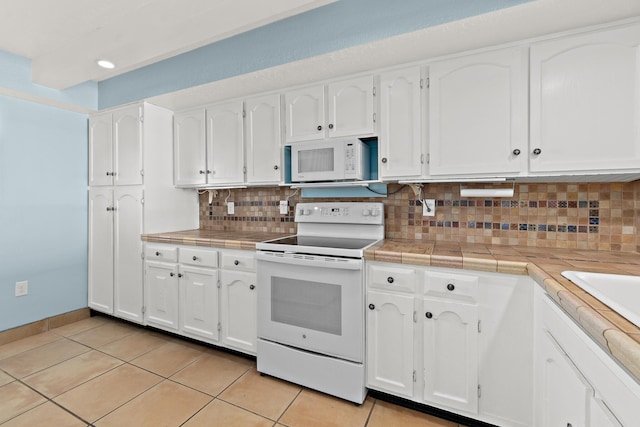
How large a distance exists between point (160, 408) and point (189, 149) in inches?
77.8

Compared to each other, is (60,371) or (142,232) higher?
(142,232)

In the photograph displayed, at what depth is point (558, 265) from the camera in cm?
135

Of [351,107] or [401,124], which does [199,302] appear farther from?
[401,124]

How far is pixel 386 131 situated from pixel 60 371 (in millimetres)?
2744

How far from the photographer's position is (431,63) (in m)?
1.76

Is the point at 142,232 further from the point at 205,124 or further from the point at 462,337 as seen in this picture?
the point at 462,337

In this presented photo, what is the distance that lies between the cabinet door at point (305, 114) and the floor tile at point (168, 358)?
5.90 ft

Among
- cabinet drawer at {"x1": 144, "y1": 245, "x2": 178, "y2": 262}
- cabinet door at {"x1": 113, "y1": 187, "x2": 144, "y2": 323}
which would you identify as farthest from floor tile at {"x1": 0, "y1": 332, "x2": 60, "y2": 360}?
cabinet drawer at {"x1": 144, "y1": 245, "x2": 178, "y2": 262}

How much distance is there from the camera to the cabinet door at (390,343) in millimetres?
1619

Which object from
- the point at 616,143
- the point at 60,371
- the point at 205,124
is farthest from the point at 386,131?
the point at 60,371

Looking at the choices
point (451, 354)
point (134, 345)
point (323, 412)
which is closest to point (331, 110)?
point (451, 354)

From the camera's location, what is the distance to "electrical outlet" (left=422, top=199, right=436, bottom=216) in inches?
81.0

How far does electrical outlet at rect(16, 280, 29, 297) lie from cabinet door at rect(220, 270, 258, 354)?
1852mm

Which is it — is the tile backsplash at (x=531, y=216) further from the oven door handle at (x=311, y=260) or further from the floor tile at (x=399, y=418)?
the floor tile at (x=399, y=418)
